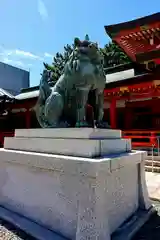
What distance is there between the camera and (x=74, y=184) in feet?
6.88

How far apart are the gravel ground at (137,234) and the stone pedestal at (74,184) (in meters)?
0.07

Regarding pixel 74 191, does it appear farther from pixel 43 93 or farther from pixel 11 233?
pixel 43 93

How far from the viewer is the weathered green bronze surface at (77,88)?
2.58m

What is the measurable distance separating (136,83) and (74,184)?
21.3 ft

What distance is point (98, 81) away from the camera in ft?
8.85

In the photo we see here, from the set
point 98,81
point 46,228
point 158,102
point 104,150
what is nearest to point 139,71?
point 158,102

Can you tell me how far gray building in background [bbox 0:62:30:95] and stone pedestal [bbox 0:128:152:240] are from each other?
20.7m

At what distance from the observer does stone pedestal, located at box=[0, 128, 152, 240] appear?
1941 millimetres

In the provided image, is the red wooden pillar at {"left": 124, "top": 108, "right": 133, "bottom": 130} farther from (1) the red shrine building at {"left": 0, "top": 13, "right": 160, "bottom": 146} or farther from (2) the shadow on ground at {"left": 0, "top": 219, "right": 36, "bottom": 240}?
(2) the shadow on ground at {"left": 0, "top": 219, "right": 36, "bottom": 240}

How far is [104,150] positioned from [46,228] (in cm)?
108

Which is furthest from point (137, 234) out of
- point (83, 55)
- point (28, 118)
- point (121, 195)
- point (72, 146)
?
point (28, 118)

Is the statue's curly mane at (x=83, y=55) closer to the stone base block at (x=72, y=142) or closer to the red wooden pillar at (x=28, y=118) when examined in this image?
the stone base block at (x=72, y=142)

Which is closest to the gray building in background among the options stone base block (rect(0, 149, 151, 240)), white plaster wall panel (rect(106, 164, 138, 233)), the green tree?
the green tree

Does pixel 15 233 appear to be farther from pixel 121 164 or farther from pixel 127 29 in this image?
pixel 127 29
